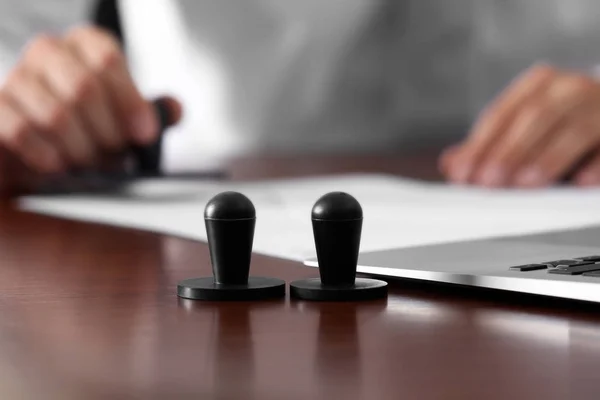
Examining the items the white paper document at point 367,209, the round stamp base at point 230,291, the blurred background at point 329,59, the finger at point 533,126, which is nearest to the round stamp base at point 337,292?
the round stamp base at point 230,291

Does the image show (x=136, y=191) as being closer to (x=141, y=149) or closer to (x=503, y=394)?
(x=141, y=149)

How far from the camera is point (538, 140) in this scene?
1490mm

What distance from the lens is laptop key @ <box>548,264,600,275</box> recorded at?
430mm

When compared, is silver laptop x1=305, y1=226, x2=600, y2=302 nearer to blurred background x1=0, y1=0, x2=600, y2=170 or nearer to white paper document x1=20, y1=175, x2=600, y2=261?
white paper document x1=20, y1=175, x2=600, y2=261

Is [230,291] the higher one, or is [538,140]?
[538,140]

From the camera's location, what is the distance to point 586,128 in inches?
59.4

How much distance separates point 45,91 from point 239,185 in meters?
0.27

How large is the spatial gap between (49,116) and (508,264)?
0.87m

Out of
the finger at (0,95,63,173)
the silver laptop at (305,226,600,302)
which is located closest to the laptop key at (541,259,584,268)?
the silver laptop at (305,226,600,302)

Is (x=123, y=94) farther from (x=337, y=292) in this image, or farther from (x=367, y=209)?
(x=337, y=292)

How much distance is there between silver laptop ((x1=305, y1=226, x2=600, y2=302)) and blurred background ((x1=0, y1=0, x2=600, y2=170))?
5.92 ft

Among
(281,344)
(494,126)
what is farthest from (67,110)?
(281,344)

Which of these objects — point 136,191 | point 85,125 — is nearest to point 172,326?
point 136,191

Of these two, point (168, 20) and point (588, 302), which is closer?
point (588, 302)
